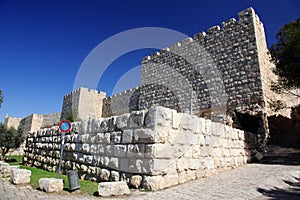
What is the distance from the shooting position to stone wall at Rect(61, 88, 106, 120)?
23.7m

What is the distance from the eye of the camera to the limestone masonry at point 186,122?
4.21 meters

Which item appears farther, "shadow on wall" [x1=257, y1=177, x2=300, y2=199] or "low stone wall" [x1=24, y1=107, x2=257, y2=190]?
"low stone wall" [x1=24, y1=107, x2=257, y2=190]

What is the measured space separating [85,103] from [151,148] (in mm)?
21415

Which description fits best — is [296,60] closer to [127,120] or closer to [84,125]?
[127,120]

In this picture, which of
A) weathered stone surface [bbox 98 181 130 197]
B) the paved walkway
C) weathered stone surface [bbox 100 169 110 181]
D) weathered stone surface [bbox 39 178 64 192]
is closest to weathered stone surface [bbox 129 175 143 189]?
the paved walkway

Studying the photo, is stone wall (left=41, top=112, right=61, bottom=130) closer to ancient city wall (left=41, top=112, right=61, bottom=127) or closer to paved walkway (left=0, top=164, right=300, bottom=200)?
ancient city wall (left=41, top=112, right=61, bottom=127)

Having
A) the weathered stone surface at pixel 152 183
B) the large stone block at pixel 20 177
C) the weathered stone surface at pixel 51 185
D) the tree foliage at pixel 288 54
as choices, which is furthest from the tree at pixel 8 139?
the tree foliage at pixel 288 54

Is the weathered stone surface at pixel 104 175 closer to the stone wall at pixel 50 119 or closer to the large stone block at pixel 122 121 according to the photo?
the large stone block at pixel 122 121

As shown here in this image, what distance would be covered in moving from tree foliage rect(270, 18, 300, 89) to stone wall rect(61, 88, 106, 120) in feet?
64.6

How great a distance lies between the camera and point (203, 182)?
14.9 ft

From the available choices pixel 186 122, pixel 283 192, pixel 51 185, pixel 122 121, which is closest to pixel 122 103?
pixel 122 121

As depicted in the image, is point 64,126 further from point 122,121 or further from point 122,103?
point 122,103

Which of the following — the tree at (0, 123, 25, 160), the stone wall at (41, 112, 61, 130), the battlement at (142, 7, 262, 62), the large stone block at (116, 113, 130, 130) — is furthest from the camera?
the stone wall at (41, 112, 61, 130)

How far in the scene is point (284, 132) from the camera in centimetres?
949
